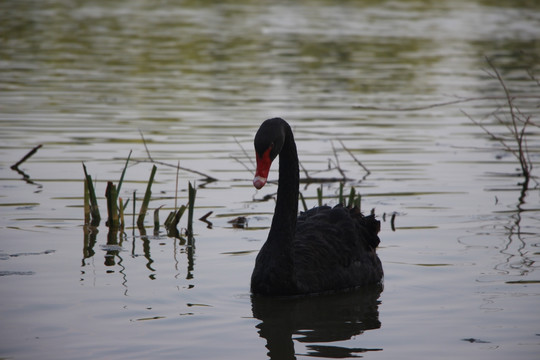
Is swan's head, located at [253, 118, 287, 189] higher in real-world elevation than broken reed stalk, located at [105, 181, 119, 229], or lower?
higher

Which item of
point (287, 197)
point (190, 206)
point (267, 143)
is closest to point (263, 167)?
point (267, 143)

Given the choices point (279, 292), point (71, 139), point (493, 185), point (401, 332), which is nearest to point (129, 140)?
point (71, 139)

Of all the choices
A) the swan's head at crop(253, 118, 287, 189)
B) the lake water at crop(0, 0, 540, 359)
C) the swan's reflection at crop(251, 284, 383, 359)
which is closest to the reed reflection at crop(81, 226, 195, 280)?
the lake water at crop(0, 0, 540, 359)

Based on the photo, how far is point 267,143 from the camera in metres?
5.63

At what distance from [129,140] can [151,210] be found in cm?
356

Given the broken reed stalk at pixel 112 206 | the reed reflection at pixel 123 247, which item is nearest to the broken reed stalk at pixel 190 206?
the reed reflection at pixel 123 247

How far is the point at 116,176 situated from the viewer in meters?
9.84

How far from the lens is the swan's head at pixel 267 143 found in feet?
18.2

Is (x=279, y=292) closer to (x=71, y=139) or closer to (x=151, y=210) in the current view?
(x=151, y=210)

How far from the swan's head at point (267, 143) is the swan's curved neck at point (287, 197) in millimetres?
201

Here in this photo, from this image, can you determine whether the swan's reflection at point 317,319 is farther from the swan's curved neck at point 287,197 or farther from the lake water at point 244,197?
the swan's curved neck at point 287,197

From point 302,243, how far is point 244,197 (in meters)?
2.95

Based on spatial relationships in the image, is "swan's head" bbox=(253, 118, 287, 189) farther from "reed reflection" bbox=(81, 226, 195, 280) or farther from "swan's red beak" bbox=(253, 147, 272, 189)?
"reed reflection" bbox=(81, 226, 195, 280)

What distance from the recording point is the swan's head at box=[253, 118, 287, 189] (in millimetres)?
5555
